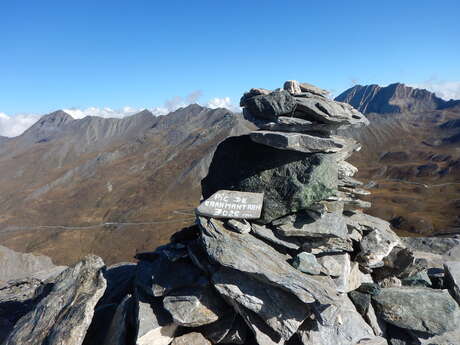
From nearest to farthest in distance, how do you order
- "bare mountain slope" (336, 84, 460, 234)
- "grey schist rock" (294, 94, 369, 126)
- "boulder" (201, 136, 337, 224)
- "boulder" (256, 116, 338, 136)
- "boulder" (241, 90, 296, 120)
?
1. "boulder" (201, 136, 337, 224)
2. "boulder" (256, 116, 338, 136)
3. "grey schist rock" (294, 94, 369, 126)
4. "boulder" (241, 90, 296, 120)
5. "bare mountain slope" (336, 84, 460, 234)

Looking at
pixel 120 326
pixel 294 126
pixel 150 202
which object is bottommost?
pixel 150 202

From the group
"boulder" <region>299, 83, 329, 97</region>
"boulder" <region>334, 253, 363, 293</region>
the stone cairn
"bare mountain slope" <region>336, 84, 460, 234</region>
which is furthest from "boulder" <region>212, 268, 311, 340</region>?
"bare mountain slope" <region>336, 84, 460, 234</region>

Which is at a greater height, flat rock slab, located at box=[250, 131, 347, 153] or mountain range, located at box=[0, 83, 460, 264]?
flat rock slab, located at box=[250, 131, 347, 153]

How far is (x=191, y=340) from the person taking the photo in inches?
416

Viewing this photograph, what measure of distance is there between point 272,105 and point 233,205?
4.72 metres

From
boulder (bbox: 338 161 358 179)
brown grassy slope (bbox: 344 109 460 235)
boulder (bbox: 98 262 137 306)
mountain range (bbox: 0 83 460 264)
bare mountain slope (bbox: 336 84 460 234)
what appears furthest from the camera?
mountain range (bbox: 0 83 460 264)

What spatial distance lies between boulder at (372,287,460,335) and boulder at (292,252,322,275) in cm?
339

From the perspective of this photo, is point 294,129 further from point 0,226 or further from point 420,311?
point 0,226

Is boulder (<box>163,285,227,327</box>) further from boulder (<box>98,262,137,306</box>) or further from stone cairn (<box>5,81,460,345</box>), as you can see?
boulder (<box>98,262,137,306</box>)

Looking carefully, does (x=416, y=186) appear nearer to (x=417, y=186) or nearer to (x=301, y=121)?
(x=417, y=186)

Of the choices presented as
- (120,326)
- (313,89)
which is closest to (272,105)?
(313,89)

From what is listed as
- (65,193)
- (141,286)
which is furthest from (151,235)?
(65,193)

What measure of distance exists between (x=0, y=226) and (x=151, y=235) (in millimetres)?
89530

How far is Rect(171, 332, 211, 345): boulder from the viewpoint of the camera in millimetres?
10477
